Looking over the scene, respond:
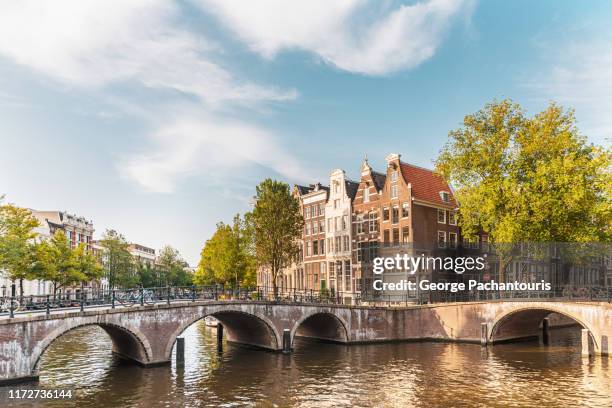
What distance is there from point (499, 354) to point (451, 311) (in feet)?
24.8

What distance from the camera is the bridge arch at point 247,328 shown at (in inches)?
1421

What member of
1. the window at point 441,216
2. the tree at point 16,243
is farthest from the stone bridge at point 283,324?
the tree at point 16,243

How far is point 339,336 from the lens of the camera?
43.5 metres

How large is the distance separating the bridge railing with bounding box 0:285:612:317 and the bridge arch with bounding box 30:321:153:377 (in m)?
1.19

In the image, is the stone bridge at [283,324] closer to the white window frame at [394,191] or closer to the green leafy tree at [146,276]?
the white window frame at [394,191]

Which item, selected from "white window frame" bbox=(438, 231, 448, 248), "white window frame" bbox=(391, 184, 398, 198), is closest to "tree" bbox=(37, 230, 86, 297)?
"white window frame" bbox=(391, 184, 398, 198)

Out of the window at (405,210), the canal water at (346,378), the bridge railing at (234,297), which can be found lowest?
the canal water at (346,378)

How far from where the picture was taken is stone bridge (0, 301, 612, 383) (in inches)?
1063

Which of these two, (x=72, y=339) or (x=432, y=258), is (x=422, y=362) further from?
(x=72, y=339)

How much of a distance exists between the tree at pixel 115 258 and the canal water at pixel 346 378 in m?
55.6

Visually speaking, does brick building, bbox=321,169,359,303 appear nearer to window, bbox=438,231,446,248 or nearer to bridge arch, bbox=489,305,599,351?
window, bbox=438,231,446,248

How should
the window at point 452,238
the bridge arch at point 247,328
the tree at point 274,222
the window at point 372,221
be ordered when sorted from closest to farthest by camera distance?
the bridge arch at point 247,328 < the tree at point 274,222 < the window at point 452,238 < the window at point 372,221

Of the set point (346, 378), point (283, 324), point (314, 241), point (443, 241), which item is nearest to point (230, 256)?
point (314, 241)

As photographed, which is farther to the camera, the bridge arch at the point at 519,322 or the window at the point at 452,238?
the window at the point at 452,238
